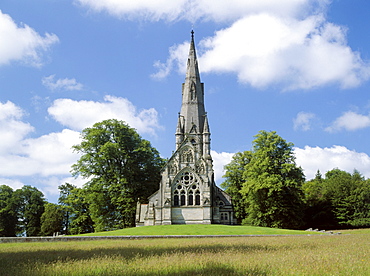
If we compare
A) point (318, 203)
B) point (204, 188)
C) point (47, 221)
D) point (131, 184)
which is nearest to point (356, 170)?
point (318, 203)

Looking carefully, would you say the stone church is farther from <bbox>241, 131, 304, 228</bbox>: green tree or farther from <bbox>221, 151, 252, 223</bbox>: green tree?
<bbox>221, 151, 252, 223</bbox>: green tree

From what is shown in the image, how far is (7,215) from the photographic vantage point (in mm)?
65812

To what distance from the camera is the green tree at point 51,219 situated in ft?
210

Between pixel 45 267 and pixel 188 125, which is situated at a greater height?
pixel 188 125

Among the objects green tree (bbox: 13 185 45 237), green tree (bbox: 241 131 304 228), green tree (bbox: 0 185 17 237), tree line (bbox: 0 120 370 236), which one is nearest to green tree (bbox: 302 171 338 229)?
tree line (bbox: 0 120 370 236)

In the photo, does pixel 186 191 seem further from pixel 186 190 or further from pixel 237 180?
pixel 237 180

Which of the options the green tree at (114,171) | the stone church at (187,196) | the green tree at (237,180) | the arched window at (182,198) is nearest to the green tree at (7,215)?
the green tree at (114,171)

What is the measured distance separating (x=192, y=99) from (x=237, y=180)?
1578 centimetres

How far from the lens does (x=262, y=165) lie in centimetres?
5147

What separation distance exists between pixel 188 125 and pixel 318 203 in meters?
24.2

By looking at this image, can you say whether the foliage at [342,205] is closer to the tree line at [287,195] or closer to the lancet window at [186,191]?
the tree line at [287,195]

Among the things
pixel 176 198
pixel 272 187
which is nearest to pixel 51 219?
pixel 176 198

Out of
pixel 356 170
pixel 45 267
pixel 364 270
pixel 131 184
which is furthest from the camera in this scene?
pixel 356 170

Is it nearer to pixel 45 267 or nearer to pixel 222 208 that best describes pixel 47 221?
pixel 222 208
